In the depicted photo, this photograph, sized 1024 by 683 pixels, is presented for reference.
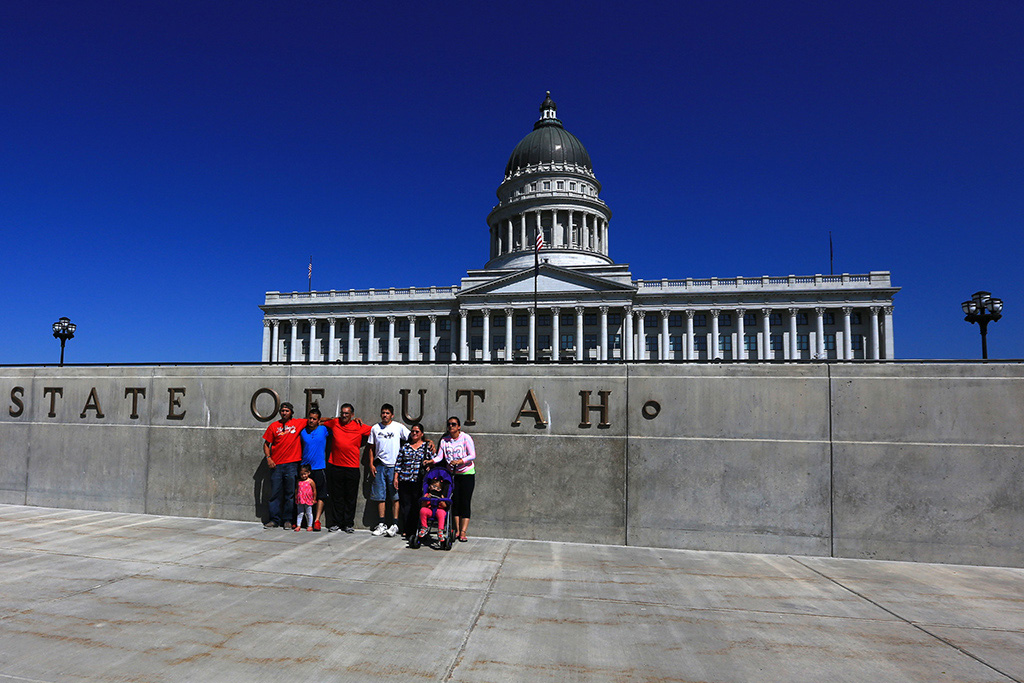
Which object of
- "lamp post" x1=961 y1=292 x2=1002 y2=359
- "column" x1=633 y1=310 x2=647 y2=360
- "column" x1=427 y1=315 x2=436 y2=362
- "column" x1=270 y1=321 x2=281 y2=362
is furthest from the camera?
"column" x1=270 y1=321 x2=281 y2=362

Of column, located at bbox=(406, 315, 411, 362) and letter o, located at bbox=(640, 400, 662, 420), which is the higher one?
column, located at bbox=(406, 315, 411, 362)

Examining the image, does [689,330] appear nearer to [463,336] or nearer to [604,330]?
[604,330]

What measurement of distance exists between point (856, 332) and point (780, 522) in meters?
63.8

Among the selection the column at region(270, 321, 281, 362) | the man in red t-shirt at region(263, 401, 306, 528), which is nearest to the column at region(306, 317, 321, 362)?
the column at region(270, 321, 281, 362)

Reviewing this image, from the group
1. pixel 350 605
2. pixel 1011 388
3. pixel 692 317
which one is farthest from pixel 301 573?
pixel 692 317

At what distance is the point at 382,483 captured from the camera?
820 centimetres

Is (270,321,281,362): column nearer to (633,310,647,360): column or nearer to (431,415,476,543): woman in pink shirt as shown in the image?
(633,310,647,360): column

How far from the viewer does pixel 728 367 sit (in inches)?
320

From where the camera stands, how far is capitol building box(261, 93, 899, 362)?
60.7m

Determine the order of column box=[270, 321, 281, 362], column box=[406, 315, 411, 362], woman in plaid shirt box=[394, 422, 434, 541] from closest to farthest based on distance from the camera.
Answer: woman in plaid shirt box=[394, 422, 434, 541], column box=[406, 315, 411, 362], column box=[270, 321, 281, 362]

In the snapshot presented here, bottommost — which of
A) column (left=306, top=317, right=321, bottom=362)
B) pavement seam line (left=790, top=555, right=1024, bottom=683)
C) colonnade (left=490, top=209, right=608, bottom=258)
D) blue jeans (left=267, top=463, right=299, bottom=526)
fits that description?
pavement seam line (left=790, top=555, right=1024, bottom=683)

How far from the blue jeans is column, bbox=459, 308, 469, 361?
55.0 metres

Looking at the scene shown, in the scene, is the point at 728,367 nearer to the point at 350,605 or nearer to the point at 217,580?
Answer: the point at 350,605

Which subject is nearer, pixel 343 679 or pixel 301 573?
pixel 343 679
